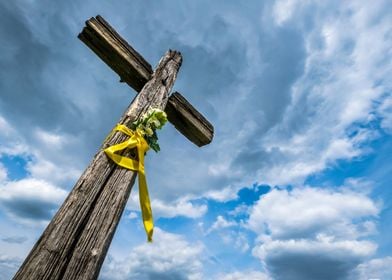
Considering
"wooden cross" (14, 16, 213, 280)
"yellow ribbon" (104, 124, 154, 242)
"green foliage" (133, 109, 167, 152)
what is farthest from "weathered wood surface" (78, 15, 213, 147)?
"yellow ribbon" (104, 124, 154, 242)

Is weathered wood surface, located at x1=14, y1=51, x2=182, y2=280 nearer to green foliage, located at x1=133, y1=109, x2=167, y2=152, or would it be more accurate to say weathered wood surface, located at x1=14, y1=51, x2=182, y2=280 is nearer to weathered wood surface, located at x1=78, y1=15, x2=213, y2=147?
green foliage, located at x1=133, y1=109, x2=167, y2=152

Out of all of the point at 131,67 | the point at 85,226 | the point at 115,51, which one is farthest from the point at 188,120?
the point at 85,226

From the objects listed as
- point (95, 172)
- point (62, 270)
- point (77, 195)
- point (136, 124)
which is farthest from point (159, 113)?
point (62, 270)

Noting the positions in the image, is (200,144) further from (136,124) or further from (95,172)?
(95,172)

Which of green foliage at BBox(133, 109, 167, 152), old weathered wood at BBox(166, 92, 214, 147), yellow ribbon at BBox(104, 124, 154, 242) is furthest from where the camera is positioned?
old weathered wood at BBox(166, 92, 214, 147)

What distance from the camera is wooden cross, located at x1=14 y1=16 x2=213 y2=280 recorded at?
6.56 ft

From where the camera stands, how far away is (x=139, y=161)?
8.91 ft

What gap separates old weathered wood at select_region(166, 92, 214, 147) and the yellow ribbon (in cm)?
105

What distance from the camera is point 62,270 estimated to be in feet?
6.54

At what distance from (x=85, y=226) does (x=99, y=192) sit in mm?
299

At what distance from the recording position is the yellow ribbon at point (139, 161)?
8.45 feet

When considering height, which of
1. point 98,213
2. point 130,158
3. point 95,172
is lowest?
point 98,213

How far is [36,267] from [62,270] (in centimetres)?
17

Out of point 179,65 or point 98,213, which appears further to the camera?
point 179,65
